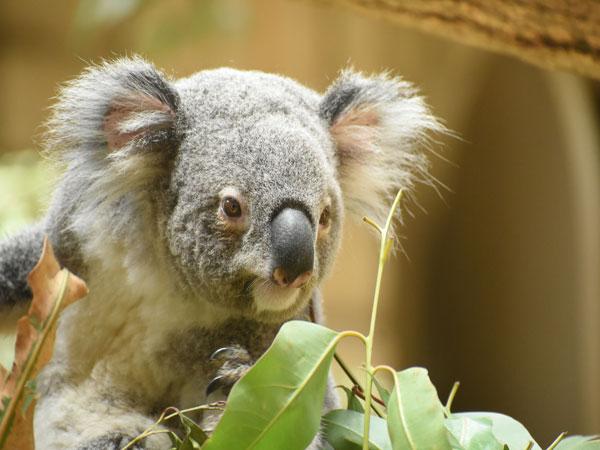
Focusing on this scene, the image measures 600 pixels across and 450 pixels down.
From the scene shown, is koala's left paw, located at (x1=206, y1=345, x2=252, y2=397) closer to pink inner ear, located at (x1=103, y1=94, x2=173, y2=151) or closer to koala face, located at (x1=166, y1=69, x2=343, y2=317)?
koala face, located at (x1=166, y1=69, x2=343, y2=317)

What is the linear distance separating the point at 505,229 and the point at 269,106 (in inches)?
215

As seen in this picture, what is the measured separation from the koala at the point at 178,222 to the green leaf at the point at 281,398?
0.38 metres

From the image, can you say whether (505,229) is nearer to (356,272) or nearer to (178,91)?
(356,272)

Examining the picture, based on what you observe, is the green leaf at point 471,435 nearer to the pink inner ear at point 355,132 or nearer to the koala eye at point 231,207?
the koala eye at point 231,207

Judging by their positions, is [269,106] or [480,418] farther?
[269,106]

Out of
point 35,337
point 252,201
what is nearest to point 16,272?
point 252,201

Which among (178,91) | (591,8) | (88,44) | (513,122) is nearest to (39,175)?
(178,91)

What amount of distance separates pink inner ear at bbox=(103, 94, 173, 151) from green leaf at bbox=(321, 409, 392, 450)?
0.93 meters

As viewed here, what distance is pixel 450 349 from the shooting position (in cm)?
848

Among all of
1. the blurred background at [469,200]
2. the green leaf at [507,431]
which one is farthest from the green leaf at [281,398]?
the blurred background at [469,200]

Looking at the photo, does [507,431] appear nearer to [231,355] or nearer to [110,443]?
[231,355]

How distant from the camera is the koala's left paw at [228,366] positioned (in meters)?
2.21

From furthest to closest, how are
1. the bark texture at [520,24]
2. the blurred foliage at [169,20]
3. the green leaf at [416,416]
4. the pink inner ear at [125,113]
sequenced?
the blurred foliage at [169,20]
the bark texture at [520,24]
the pink inner ear at [125,113]
the green leaf at [416,416]

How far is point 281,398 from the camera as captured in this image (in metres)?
1.72
